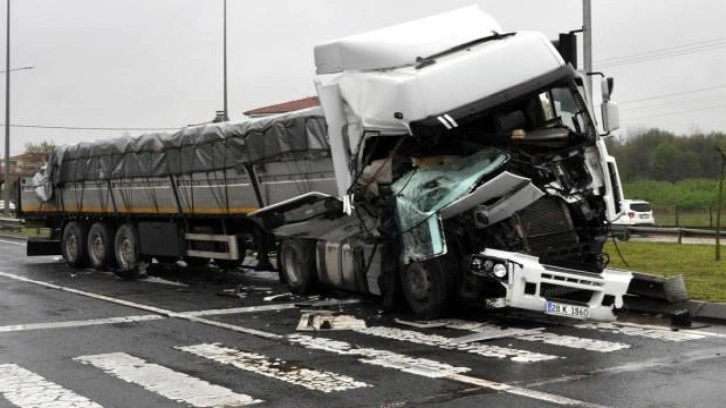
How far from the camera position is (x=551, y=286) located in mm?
8695

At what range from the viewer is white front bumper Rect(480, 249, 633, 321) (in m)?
8.54

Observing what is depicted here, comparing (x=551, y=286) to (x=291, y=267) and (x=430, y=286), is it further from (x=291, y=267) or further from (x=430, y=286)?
(x=291, y=267)

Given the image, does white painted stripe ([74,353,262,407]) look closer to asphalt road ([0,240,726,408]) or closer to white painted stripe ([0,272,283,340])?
asphalt road ([0,240,726,408])

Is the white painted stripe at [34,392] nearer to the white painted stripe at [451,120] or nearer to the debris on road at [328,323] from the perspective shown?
the debris on road at [328,323]

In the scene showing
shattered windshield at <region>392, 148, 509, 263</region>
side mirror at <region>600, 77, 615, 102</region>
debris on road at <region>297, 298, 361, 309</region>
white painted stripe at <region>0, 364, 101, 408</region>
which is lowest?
white painted stripe at <region>0, 364, 101, 408</region>

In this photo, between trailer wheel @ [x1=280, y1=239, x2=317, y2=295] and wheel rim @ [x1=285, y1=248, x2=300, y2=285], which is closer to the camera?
trailer wheel @ [x1=280, y1=239, x2=317, y2=295]

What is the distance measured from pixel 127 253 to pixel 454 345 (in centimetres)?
1045

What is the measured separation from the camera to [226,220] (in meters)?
14.1

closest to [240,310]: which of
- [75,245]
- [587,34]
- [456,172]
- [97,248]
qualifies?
[456,172]

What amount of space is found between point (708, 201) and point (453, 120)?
42.9m

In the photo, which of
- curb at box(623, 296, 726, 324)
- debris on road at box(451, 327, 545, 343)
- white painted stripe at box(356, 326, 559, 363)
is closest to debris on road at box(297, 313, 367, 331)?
white painted stripe at box(356, 326, 559, 363)

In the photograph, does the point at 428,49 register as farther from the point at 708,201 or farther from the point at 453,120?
the point at 708,201

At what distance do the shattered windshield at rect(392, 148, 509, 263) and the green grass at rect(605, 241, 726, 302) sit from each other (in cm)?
366

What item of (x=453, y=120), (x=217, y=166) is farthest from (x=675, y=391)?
(x=217, y=166)
